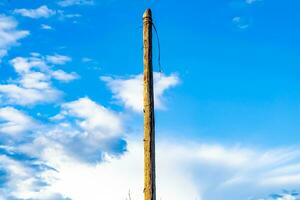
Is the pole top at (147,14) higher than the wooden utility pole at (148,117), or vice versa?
the pole top at (147,14)

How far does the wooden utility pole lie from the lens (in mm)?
13031

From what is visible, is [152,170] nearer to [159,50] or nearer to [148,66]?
[148,66]

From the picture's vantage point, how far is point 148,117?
44.9 ft

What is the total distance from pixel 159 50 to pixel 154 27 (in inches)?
38.6

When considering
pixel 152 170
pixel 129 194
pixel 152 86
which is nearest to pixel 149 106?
pixel 152 86

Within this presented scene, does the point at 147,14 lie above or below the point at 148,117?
above

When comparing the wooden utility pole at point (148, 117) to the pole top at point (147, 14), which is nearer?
the wooden utility pole at point (148, 117)

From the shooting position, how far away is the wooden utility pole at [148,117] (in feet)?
42.8

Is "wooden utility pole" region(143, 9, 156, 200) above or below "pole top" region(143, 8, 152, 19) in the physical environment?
below

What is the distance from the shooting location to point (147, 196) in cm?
1295

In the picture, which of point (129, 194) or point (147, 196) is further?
point (129, 194)

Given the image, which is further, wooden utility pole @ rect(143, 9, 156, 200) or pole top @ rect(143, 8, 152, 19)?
pole top @ rect(143, 8, 152, 19)

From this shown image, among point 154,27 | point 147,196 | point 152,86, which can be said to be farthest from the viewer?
point 154,27

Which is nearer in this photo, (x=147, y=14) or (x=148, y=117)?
(x=148, y=117)
